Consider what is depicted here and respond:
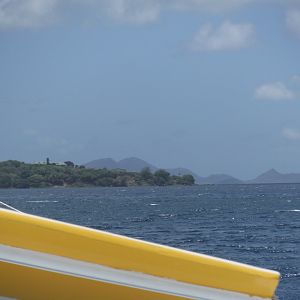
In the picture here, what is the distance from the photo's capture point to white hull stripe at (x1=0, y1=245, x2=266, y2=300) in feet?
14.9

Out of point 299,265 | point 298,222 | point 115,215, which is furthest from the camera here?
point 115,215

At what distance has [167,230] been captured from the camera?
6544cm

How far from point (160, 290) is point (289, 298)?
25.0 meters

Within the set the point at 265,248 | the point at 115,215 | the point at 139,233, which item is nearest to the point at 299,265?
the point at 265,248

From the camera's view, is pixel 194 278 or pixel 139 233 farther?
pixel 139 233

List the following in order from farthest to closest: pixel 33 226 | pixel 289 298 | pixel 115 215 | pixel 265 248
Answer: pixel 115 215 → pixel 265 248 → pixel 289 298 → pixel 33 226

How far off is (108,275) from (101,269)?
50mm

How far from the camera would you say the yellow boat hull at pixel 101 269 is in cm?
453

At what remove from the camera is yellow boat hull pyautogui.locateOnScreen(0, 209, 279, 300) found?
4531 millimetres

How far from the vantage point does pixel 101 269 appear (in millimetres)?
4578

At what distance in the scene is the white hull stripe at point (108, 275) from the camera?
4.54 m

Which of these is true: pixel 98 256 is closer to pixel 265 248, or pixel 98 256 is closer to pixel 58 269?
pixel 58 269

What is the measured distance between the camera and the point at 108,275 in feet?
15.1

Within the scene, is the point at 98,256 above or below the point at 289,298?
above
